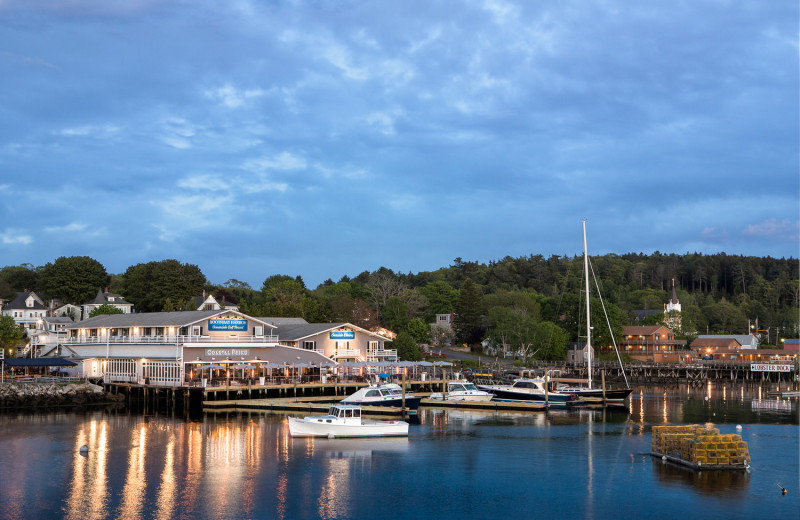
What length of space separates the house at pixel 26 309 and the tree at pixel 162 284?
16.1 meters

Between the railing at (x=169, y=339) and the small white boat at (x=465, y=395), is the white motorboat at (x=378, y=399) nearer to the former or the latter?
the small white boat at (x=465, y=395)

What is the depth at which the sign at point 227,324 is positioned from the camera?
253 ft

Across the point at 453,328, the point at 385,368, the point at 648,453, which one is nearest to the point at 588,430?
the point at 648,453

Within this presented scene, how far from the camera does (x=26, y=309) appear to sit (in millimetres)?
128375

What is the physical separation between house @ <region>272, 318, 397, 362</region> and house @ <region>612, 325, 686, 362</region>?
2603 inches

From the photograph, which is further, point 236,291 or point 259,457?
point 236,291

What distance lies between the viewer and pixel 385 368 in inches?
3445

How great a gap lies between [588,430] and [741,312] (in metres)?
147

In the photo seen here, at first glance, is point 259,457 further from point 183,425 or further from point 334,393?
point 334,393

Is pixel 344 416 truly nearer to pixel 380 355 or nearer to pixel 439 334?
pixel 380 355

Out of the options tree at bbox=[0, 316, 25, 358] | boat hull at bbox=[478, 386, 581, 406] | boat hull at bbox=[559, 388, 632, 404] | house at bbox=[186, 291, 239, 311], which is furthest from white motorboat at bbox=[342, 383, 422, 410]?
house at bbox=[186, 291, 239, 311]

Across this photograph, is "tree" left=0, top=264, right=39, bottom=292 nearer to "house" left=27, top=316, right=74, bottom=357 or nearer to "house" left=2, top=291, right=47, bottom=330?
"house" left=2, top=291, right=47, bottom=330

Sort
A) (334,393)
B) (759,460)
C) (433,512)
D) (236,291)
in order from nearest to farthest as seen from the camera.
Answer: (433,512) → (759,460) → (334,393) → (236,291)

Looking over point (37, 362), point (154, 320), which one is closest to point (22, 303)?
point (37, 362)
